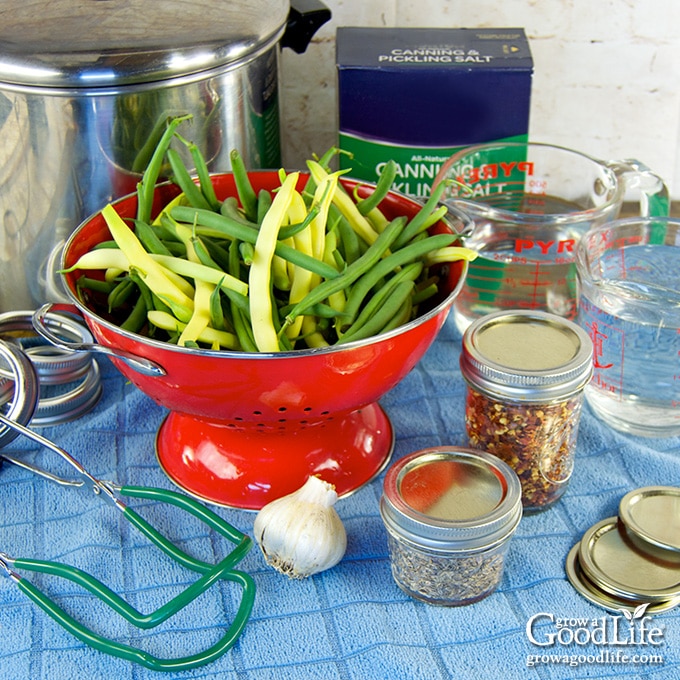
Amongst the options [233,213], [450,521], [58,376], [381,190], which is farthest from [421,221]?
[58,376]

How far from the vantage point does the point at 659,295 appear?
2.59ft

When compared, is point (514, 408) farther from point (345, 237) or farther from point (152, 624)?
point (152, 624)

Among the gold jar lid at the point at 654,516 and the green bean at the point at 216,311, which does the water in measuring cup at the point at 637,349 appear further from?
the green bean at the point at 216,311

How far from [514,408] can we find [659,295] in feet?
0.61

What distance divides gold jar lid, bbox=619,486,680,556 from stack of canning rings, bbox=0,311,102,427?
18.1 inches

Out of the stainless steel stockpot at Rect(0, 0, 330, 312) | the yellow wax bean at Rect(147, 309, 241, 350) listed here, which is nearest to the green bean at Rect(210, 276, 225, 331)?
the yellow wax bean at Rect(147, 309, 241, 350)

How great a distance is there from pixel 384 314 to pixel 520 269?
0.86ft

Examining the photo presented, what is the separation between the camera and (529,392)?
2.24 ft

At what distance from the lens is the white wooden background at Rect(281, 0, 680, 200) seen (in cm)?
107

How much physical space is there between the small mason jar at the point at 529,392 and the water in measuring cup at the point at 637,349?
0.27 feet

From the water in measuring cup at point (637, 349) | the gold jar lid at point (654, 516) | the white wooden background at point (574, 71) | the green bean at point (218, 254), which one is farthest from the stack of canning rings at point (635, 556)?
the white wooden background at point (574, 71)

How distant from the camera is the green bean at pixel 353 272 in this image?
0.67m

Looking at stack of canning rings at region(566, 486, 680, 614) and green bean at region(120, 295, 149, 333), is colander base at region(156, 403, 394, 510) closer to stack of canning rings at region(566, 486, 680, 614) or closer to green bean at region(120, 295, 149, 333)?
green bean at region(120, 295, 149, 333)

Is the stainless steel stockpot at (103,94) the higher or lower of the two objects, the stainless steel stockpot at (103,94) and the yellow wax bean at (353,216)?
the higher
